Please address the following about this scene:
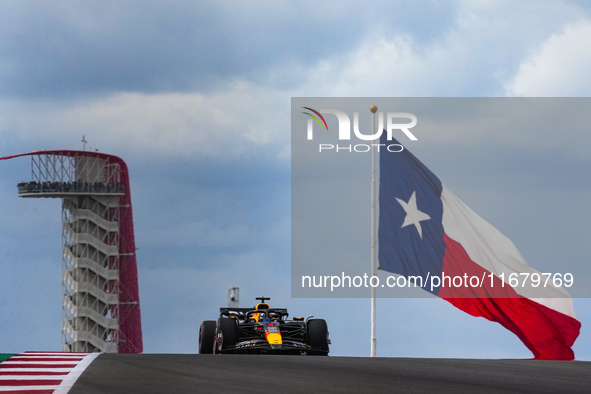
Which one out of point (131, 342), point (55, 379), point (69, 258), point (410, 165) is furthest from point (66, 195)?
point (55, 379)

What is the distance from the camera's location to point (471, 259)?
26.8 m

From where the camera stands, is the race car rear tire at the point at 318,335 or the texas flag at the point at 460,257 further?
the texas flag at the point at 460,257

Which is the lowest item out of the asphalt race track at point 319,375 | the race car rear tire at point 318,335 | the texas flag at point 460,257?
the asphalt race track at point 319,375

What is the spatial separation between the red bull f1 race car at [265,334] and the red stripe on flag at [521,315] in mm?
4856

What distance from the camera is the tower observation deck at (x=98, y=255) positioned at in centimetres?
7725

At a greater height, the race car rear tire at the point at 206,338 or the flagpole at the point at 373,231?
the flagpole at the point at 373,231

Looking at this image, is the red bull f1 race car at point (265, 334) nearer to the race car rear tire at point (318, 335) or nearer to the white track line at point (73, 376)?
the race car rear tire at point (318, 335)

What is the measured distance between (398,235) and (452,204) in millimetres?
2214

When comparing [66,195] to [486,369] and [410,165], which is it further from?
[486,369]

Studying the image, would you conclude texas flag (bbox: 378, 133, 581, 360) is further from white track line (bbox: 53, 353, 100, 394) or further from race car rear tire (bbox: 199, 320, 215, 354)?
white track line (bbox: 53, 353, 100, 394)

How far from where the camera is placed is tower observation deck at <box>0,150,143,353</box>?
77250 mm

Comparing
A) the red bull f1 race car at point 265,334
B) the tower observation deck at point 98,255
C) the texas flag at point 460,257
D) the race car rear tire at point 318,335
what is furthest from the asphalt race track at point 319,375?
the tower observation deck at point 98,255

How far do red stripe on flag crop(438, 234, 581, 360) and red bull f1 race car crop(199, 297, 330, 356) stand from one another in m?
4.86

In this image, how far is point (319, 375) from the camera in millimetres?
14047
